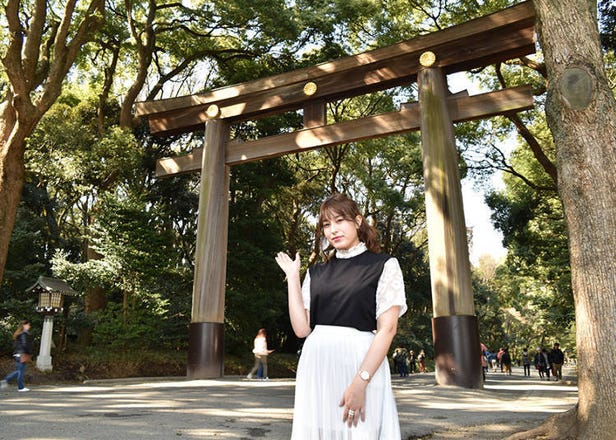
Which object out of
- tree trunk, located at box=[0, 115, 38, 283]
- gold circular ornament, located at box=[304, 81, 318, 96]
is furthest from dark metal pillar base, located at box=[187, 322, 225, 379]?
tree trunk, located at box=[0, 115, 38, 283]

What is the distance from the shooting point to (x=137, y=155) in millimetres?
14898

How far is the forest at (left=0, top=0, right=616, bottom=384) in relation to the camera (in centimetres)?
1410

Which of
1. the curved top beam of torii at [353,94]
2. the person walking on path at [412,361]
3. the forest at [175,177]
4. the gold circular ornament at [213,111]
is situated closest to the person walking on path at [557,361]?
the forest at [175,177]

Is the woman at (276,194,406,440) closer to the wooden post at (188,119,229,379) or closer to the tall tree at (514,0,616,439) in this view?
the tall tree at (514,0,616,439)

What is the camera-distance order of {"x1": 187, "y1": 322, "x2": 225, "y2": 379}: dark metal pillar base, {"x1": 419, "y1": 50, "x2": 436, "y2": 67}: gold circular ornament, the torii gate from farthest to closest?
{"x1": 187, "y1": 322, "x2": 225, "y2": 379}: dark metal pillar base, {"x1": 419, "y1": 50, "x2": 436, "y2": 67}: gold circular ornament, the torii gate

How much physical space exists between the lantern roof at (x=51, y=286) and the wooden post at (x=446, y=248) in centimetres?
1055

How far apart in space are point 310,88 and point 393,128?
6.70ft

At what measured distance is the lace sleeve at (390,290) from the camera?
194 centimetres

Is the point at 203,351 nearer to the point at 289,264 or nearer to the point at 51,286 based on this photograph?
the point at 51,286

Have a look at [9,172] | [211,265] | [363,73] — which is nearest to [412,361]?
[211,265]

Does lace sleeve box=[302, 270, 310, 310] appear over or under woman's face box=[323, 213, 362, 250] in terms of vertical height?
under

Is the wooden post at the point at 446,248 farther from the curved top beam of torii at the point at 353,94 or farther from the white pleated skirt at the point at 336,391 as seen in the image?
the white pleated skirt at the point at 336,391

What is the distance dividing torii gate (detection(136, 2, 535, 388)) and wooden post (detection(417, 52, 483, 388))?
0.05 ft

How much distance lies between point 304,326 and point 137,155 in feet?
46.4
